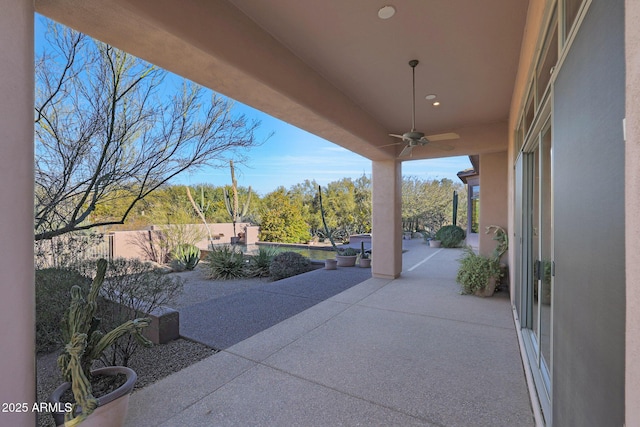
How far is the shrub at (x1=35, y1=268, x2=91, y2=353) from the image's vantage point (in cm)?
299

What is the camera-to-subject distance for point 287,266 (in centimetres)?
769

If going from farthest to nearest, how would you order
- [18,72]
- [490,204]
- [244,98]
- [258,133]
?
[490,204] < [258,133] < [244,98] < [18,72]

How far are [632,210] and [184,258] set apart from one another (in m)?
9.79

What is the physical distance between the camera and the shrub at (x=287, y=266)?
7539 mm

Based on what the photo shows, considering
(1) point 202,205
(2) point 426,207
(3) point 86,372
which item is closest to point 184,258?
(1) point 202,205

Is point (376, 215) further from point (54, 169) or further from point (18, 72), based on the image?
point (18, 72)

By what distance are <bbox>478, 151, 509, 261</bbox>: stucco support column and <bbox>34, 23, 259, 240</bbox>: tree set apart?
5.41 meters

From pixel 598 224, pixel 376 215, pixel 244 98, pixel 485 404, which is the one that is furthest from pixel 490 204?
pixel 598 224

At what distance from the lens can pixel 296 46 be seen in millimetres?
3254

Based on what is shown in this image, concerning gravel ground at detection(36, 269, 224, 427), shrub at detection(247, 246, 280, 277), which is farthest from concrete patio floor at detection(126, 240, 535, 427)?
shrub at detection(247, 246, 280, 277)

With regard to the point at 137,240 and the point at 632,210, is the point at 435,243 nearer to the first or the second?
the point at 137,240

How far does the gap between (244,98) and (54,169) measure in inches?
97.7

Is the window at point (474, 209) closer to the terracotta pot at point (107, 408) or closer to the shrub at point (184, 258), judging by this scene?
the shrub at point (184, 258)

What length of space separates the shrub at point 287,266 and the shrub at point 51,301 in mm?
4445
